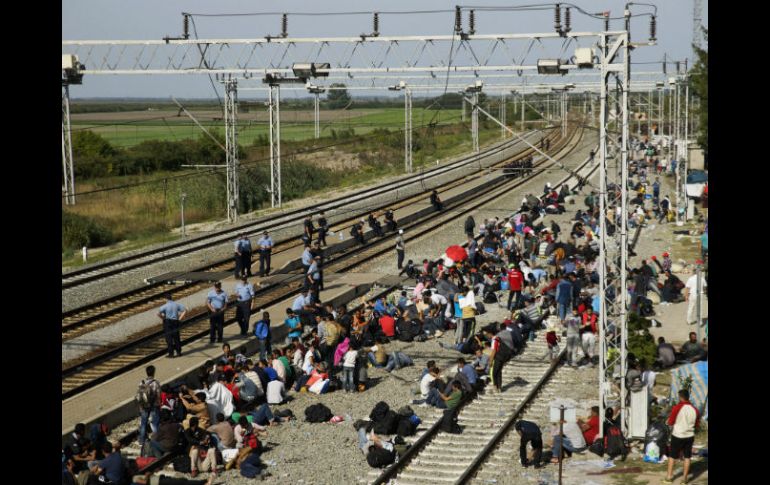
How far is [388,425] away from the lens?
55.9 feet

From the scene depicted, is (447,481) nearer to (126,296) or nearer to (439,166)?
(126,296)

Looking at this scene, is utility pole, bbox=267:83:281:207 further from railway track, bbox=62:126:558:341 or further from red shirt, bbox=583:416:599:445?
red shirt, bbox=583:416:599:445

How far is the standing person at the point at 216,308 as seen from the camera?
2138 cm

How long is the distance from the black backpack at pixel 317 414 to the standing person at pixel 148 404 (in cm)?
258

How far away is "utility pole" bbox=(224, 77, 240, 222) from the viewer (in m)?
40.7

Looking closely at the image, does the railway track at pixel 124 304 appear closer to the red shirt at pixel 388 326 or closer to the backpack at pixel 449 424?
the red shirt at pixel 388 326

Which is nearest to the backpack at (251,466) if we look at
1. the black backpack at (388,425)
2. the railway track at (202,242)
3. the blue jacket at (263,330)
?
the black backpack at (388,425)

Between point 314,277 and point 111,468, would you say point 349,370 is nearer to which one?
point 111,468

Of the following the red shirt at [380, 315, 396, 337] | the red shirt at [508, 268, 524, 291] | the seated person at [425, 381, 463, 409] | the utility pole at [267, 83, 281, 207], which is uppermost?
the utility pole at [267, 83, 281, 207]

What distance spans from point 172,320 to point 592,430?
26.8ft

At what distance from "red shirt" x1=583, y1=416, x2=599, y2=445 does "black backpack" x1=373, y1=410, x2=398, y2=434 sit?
294 cm

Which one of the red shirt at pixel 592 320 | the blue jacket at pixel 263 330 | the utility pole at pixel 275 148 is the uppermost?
the utility pole at pixel 275 148

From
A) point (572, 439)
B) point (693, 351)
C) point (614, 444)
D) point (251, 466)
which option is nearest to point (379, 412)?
point (251, 466)

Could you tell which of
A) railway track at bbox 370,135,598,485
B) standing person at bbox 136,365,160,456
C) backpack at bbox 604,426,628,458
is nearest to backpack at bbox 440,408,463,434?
railway track at bbox 370,135,598,485
